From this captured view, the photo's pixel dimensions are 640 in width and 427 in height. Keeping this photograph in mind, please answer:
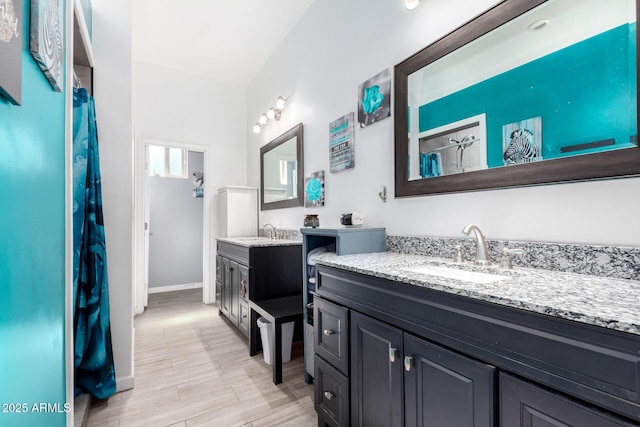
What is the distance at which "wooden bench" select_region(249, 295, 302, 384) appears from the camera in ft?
6.45

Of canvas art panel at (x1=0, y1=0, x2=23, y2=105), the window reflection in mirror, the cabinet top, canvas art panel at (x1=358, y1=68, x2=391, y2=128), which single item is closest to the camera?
canvas art panel at (x1=0, y1=0, x2=23, y2=105)

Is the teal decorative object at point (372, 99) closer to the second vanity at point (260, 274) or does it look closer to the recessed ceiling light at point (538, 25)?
the recessed ceiling light at point (538, 25)

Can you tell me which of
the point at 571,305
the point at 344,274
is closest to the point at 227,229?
the point at 344,274

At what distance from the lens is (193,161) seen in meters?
4.95

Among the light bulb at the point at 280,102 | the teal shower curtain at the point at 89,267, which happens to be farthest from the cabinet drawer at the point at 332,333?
the light bulb at the point at 280,102

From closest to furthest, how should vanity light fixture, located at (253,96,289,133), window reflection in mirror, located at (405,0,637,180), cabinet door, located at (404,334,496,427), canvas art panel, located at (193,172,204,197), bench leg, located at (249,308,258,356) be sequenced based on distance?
cabinet door, located at (404,334,496,427)
window reflection in mirror, located at (405,0,637,180)
bench leg, located at (249,308,258,356)
vanity light fixture, located at (253,96,289,133)
canvas art panel, located at (193,172,204,197)

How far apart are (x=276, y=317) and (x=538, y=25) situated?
209 centimetres

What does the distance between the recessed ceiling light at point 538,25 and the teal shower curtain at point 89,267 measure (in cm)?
234

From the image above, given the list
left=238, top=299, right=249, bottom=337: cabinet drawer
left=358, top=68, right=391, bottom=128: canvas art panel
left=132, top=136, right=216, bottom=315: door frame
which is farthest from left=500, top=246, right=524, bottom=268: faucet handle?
left=132, top=136, right=216, bottom=315: door frame

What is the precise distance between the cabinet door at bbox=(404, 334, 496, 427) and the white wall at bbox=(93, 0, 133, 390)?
6.33ft

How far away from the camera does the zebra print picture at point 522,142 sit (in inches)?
46.2

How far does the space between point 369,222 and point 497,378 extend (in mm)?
1325

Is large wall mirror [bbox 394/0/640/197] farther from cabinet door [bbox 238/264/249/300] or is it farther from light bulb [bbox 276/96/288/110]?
light bulb [bbox 276/96/288/110]

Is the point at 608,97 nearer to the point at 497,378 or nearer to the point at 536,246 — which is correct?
the point at 536,246
